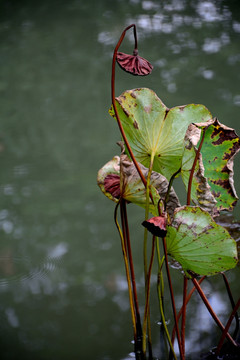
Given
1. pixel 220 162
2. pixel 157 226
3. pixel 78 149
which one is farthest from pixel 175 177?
pixel 78 149

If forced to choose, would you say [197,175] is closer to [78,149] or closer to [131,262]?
[131,262]

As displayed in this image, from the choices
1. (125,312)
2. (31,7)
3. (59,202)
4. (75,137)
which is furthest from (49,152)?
(31,7)

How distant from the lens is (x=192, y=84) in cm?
234

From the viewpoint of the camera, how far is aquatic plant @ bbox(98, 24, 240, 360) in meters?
0.72

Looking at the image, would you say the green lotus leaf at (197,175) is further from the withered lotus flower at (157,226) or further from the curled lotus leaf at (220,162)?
the withered lotus flower at (157,226)

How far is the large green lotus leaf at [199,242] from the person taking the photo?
0.72 m

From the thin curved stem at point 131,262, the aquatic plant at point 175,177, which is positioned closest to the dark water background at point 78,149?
the thin curved stem at point 131,262

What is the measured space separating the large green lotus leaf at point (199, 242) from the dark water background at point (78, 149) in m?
0.32

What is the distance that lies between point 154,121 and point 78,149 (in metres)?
1.16

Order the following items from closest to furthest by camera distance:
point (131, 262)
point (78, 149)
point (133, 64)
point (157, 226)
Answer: point (157, 226), point (133, 64), point (131, 262), point (78, 149)

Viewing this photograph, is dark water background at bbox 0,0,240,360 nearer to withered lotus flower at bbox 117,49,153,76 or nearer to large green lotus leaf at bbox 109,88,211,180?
large green lotus leaf at bbox 109,88,211,180

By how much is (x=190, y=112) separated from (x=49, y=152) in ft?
3.98

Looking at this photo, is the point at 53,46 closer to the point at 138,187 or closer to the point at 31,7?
the point at 31,7

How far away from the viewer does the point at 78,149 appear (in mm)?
1982
